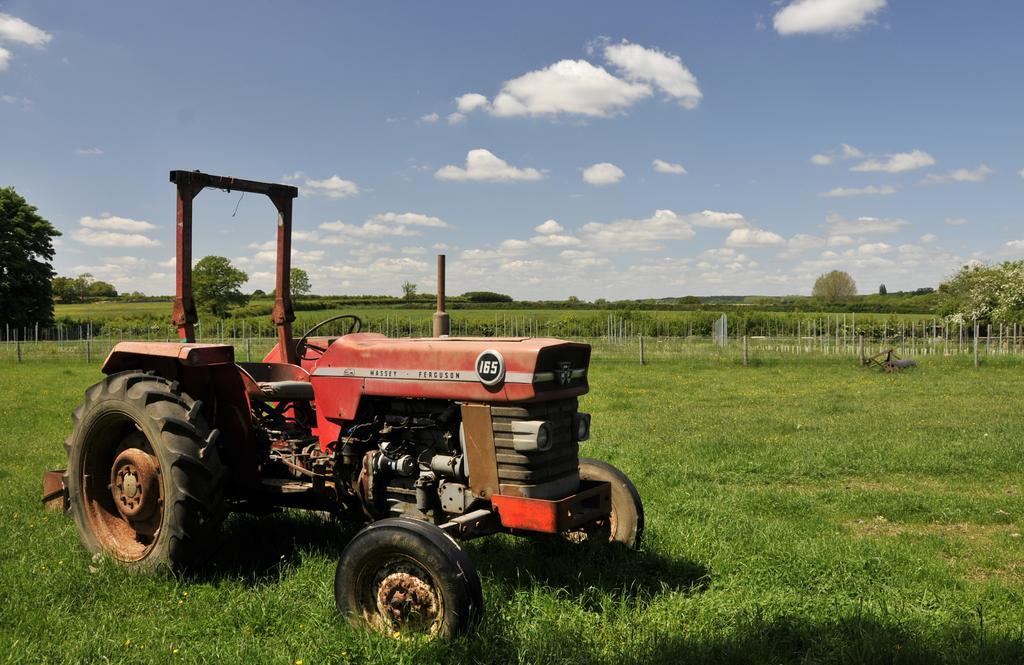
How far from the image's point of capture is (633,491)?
4871 millimetres

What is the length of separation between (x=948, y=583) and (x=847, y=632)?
1341mm

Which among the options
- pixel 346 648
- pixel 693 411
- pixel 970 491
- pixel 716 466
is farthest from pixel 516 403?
pixel 693 411

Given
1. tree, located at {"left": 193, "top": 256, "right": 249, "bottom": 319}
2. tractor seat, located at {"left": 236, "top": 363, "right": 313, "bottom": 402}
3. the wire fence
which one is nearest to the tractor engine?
tractor seat, located at {"left": 236, "top": 363, "right": 313, "bottom": 402}

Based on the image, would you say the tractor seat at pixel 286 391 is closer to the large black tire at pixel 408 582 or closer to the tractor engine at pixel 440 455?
the tractor engine at pixel 440 455

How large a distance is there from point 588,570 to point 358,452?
1591 millimetres

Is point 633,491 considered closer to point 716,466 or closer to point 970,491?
point 716,466

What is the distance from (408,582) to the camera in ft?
11.8

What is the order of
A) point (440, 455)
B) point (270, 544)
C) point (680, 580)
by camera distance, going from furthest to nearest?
point (270, 544), point (680, 580), point (440, 455)

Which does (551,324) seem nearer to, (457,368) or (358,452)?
(358,452)

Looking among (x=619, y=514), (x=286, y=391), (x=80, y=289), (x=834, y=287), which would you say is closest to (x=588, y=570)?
(x=619, y=514)

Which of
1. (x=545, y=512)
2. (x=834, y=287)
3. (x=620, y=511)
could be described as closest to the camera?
(x=545, y=512)

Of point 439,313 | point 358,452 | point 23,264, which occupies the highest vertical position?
point 23,264

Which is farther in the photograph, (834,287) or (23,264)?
(834,287)

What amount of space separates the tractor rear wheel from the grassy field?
6.3 inches
